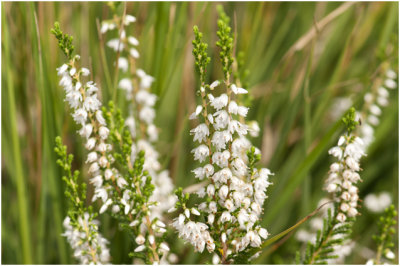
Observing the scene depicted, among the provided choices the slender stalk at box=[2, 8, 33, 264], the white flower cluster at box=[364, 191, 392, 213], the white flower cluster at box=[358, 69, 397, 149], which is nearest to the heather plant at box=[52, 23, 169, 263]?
the slender stalk at box=[2, 8, 33, 264]

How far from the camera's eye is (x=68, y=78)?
2219 millimetres

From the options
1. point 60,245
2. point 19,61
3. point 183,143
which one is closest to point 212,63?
point 183,143

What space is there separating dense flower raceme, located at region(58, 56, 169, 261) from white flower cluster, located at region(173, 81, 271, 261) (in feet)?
0.64

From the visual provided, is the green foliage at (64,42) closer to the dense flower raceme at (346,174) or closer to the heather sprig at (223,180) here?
the heather sprig at (223,180)

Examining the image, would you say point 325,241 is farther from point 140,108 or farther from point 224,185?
point 140,108

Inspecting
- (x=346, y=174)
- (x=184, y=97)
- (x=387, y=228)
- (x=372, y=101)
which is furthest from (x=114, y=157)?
(x=372, y=101)

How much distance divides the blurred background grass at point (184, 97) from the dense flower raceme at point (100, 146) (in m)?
0.72

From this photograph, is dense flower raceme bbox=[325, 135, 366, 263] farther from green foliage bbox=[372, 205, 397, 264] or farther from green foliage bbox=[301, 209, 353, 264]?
green foliage bbox=[372, 205, 397, 264]

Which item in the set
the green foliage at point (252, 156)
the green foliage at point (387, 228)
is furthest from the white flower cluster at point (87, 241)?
the green foliage at point (387, 228)

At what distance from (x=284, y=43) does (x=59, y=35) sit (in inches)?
136

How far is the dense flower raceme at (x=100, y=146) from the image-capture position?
2186 mm

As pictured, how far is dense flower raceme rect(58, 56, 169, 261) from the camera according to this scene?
219 cm

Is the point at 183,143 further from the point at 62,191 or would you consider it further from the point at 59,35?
the point at 59,35

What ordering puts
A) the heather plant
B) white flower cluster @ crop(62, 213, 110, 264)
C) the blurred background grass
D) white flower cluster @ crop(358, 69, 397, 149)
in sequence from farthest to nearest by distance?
white flower cluster @ crop(358, 69, 397, 149), the blurred background grass, white flower cluster @ crop(62, 213, 110, 264), the heather plant
